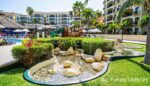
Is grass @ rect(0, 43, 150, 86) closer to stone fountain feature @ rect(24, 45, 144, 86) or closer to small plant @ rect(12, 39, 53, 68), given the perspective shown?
stone fountain feature @ rect(24, 45, 144, 86)

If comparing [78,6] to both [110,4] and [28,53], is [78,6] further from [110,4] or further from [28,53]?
[28,53]

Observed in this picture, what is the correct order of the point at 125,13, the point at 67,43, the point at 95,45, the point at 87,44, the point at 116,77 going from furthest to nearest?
the point at 125,13 → the point at 67,43 → the point at 87,44 → the point at 95,45 → the point at 116,77

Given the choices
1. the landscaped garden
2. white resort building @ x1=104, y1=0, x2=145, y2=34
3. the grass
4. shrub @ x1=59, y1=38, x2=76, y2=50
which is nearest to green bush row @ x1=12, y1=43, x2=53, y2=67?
the landscaped garden

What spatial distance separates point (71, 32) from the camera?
78.9ft

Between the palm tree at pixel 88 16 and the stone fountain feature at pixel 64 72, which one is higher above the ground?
the palm tree at pixel 88 16

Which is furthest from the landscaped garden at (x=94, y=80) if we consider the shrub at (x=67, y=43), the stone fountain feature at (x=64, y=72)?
the shrub at (x=67, y=43)

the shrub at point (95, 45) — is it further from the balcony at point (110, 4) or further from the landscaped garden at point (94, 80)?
the balcony at point (110, 4)

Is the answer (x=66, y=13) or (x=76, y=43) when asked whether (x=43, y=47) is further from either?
(x=66, y=13)

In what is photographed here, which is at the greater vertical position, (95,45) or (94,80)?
(95,45)

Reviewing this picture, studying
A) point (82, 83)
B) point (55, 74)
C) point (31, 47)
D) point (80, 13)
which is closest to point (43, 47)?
point (31, 47)

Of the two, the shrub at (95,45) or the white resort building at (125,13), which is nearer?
the shrub at (95,45)

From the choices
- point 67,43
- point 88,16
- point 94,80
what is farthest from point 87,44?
point 88,16

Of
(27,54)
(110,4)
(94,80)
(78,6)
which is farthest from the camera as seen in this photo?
(110,4)

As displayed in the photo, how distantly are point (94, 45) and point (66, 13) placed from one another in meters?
129
